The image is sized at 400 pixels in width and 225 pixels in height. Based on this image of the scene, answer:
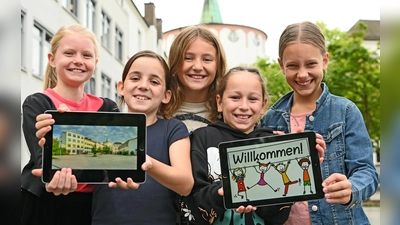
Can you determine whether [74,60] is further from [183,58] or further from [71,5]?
[71,5]

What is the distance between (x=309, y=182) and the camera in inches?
79.6

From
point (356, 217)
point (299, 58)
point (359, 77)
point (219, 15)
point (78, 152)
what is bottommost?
point (356, 217)

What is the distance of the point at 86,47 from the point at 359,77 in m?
15.6

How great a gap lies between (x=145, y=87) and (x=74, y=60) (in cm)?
45

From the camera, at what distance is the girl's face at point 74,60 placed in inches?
96.6

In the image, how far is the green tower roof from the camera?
207 ft

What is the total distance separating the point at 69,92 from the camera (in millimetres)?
2480

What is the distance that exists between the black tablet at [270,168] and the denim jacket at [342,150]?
0.30m

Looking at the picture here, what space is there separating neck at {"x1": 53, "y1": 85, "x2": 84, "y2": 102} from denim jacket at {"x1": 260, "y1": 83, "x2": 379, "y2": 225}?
4.05 ft

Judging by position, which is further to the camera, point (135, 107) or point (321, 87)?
point (321, 87)

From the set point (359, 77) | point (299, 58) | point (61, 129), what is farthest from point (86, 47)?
point (359, 77)

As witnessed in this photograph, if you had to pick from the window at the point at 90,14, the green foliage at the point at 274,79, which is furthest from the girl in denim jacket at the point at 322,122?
the window at the point at 90,14

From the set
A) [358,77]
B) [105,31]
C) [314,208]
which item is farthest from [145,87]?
[105,31]

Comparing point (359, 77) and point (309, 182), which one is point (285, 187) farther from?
point (359, 77)
